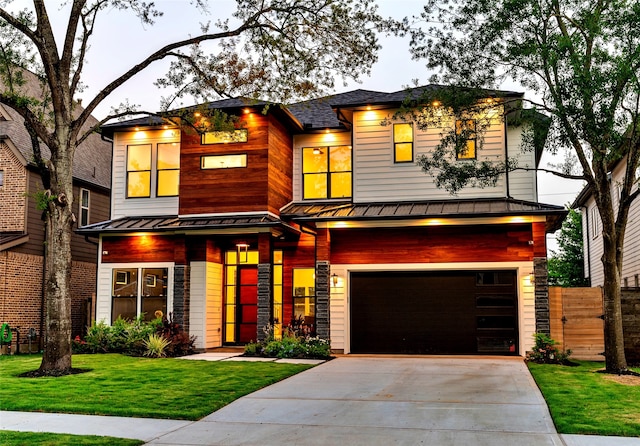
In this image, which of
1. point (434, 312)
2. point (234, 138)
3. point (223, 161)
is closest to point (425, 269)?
point (434, 312)

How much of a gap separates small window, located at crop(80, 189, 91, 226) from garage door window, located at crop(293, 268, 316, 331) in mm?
8436

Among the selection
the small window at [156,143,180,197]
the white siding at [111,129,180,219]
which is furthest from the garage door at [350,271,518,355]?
the white siding at [111,129,180,219]

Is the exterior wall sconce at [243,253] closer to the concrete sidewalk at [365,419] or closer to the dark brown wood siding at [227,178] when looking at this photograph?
the dark brown wood siding at [227,178]

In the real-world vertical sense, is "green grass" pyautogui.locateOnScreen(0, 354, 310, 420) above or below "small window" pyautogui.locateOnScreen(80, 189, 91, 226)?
below

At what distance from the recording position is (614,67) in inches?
452

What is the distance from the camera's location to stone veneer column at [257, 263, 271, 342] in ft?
53.7

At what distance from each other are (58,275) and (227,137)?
5.70 metres

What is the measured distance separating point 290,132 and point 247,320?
563cm

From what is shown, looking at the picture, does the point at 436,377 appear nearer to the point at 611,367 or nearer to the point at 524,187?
the point at 611,367

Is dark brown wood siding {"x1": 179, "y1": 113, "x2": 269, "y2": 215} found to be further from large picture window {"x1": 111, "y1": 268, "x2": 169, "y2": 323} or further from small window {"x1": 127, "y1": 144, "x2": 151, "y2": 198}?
large picture window {"x1": 111, "y1": 268, "x2": 169, "y2": 323}

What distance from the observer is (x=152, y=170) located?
755 inches

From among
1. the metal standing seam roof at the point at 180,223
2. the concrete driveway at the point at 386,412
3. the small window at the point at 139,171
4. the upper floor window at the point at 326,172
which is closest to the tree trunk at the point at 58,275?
the concrete driveway at the point at 386,412

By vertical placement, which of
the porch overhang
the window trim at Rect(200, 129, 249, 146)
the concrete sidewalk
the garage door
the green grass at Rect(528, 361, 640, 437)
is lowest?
the concrete sidewalk

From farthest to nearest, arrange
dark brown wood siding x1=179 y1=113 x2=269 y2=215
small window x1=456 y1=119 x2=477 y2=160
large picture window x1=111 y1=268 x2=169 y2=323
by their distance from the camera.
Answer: large picture window x1=111 y1=268 x2=169 y2=323
dark brown wood siding x1=179 y1=113 x2=269 y2=215
small window x1=456 y1=119 x2=477 y2=160
